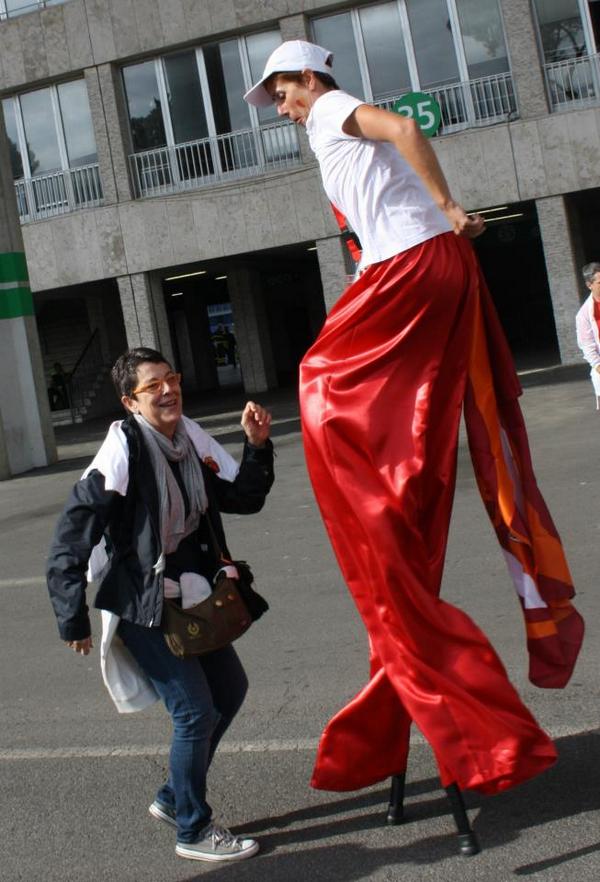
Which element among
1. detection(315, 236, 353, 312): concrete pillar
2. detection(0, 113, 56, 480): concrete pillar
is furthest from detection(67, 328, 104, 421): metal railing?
detection(0, 113, 56, 480): concrete pillar

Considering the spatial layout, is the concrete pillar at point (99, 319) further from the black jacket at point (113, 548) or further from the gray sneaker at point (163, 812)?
the black jacket at point (113, 548)

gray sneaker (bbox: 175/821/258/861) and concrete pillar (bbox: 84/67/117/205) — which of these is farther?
concrete pillar (bbox: 84/67/117/205)

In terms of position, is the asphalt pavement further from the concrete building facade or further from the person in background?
the concrete building facade

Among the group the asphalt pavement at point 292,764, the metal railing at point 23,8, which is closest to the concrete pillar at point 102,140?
the metal railing at point 23,8

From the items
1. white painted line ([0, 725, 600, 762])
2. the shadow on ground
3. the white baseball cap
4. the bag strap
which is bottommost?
the shadow on ground

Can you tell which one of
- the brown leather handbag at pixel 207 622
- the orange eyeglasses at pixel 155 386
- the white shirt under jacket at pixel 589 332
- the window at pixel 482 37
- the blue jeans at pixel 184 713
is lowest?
the blue jeans at pixel 184 713

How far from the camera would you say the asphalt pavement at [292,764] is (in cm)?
371

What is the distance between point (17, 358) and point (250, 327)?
10.8 m

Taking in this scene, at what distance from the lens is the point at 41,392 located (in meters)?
19.4

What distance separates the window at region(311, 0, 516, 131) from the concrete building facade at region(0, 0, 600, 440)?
3cm

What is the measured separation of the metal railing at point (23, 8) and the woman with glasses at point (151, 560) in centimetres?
2406

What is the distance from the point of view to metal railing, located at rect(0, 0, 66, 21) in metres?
26.0

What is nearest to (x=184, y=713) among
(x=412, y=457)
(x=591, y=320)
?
(x=412, y=457)

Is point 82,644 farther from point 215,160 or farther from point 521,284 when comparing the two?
point 521,284
